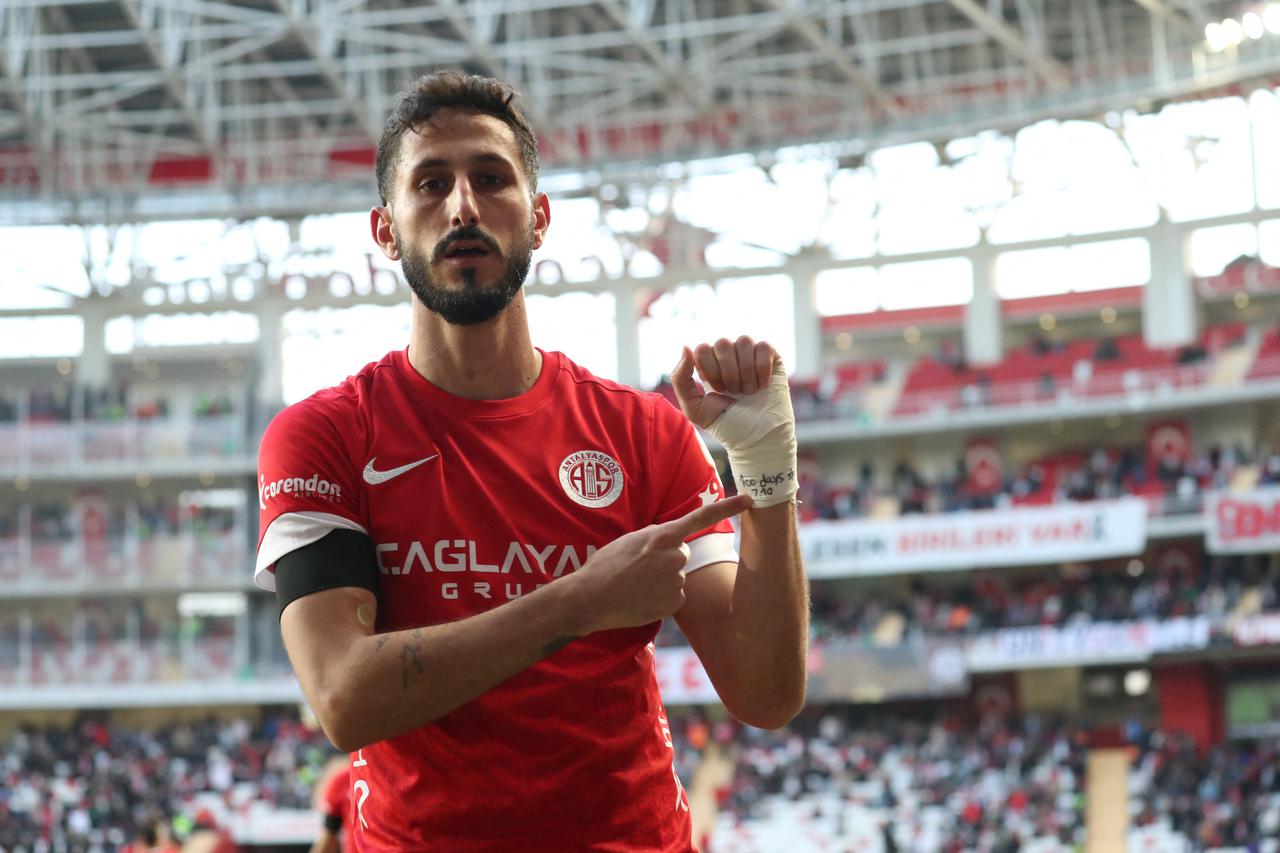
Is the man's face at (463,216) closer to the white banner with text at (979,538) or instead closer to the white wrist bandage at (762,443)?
the white wrist bandage at (762,443)

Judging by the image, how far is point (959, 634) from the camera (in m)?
38.5

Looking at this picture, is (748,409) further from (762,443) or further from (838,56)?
(838,56)

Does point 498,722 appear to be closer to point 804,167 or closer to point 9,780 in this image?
point 9,780

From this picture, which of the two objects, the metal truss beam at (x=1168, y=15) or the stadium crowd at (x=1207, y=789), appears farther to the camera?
the metal truss beam at (x=1168, y=15)

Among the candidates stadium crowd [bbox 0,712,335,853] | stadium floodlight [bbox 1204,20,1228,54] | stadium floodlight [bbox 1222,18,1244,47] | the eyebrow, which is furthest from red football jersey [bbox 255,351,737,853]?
stadium floodlight [bbox 1222,18,1244,47]

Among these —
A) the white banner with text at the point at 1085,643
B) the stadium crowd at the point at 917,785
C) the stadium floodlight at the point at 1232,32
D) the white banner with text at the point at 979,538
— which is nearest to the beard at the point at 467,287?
the stadium crowd at the point at 917,785

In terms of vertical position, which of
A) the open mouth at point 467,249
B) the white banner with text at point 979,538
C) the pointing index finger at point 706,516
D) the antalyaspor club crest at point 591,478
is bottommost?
the white banner with text at point 979,538

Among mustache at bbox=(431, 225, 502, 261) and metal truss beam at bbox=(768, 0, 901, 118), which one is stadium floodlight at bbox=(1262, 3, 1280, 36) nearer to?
metal truss beam at bbox=(768, 0, 901, 118)

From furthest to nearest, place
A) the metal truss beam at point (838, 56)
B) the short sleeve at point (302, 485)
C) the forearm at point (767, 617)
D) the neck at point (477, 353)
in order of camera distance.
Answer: the metal truss beam at point (838, 56)
the neck at point (477, 353)
the forearm at point (767, 617)
the short sleeve at point (302, 485)

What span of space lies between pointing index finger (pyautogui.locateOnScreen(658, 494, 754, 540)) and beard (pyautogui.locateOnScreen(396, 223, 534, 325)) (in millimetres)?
563

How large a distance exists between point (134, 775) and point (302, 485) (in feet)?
121

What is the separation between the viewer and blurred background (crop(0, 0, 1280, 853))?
122 ft

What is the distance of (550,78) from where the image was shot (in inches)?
1879

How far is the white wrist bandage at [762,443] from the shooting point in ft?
11.0
